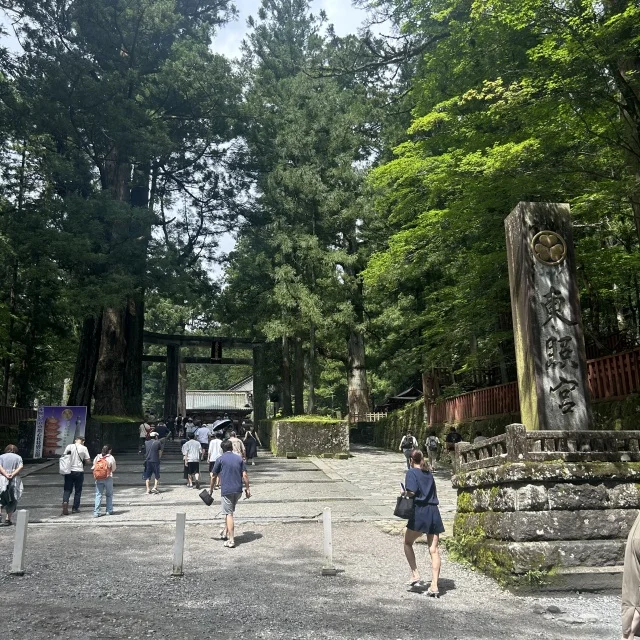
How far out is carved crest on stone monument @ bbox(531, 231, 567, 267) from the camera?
883cm

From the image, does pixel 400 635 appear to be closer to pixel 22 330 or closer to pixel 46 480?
pixel 46 480

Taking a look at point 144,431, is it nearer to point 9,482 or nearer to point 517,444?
point 9,482

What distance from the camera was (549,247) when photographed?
8.87 meters

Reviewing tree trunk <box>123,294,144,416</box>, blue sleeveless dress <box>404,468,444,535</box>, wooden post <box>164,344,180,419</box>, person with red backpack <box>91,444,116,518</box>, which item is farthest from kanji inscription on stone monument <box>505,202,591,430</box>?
wooden post <box>164,344,180,419</box>

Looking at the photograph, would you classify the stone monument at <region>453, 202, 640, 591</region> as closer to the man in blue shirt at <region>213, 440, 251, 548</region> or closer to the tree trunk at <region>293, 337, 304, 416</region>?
the man in blue shirt at <region>213, 440, 251, 548</region>

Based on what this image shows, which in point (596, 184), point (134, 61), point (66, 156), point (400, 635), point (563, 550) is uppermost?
point (134, 61)

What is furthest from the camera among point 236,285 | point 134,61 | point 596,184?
point 236,285

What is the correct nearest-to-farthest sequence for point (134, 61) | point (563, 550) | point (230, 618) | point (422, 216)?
point (230, 618), point (563, 550), point (422, 216), point (134, 61)

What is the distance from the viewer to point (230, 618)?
584cm

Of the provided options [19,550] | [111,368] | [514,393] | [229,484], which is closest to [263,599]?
[229,484]

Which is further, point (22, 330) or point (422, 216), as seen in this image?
point (22, 330)

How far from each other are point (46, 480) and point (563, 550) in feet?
45.1

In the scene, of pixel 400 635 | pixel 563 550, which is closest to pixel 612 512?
pixel 563 550

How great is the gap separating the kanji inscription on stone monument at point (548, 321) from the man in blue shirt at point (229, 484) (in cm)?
424
